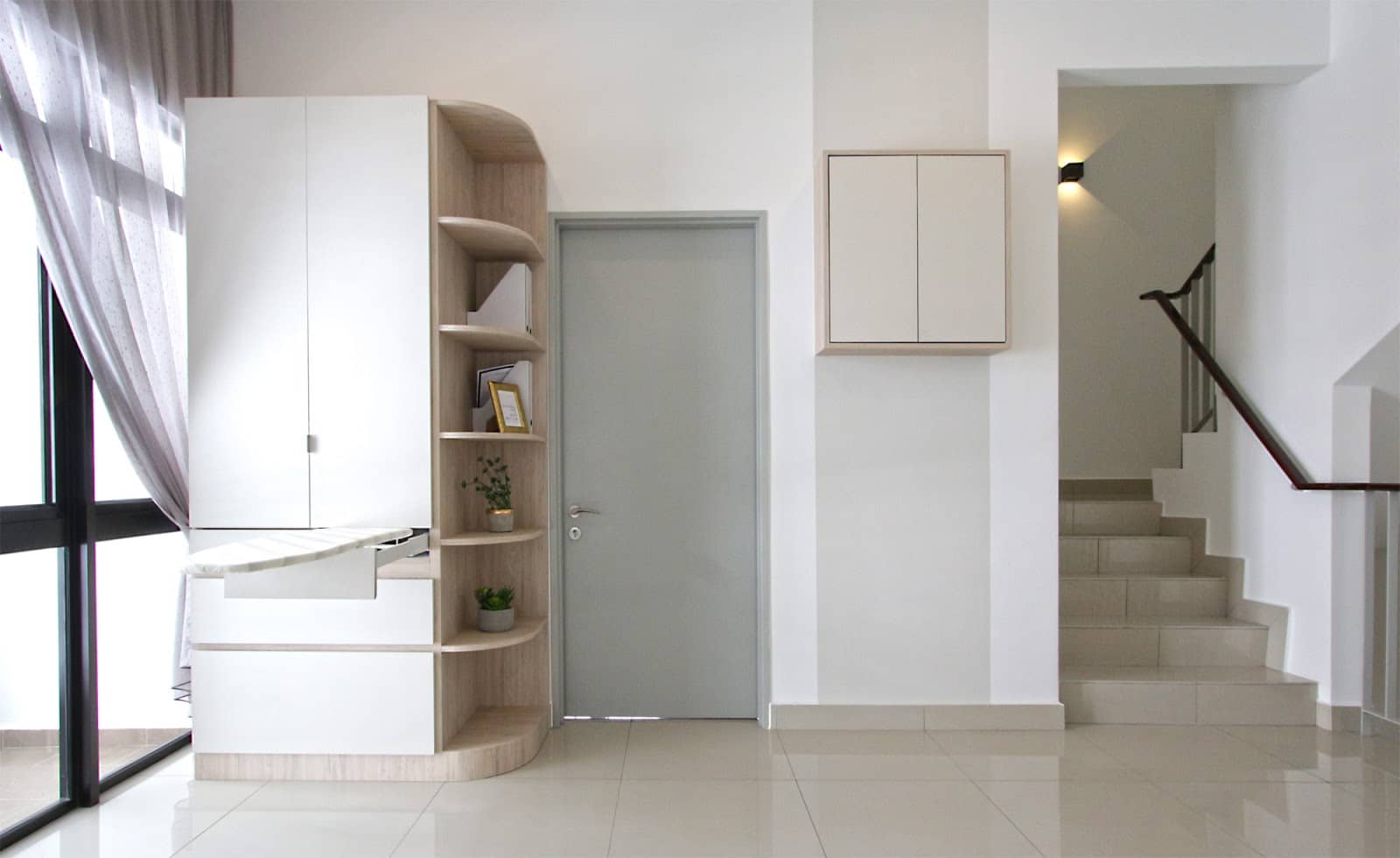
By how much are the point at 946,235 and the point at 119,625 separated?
364 cm

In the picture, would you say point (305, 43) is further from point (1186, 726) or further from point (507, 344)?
point (1186, 726)

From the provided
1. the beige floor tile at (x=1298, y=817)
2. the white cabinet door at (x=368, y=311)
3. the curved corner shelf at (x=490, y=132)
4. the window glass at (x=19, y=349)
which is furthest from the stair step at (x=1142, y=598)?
the window glass at (x=19, y=349)

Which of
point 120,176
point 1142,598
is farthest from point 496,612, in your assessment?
point 1142,598

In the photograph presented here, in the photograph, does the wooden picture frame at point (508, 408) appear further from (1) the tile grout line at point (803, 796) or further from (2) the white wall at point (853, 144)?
(1) the tile grout line at point (803, 796)

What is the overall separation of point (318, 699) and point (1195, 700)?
380cm

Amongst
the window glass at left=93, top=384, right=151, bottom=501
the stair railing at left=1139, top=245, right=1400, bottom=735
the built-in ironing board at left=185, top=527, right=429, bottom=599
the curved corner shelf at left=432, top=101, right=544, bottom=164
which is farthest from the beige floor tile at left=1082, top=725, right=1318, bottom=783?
the window glass at left=93, top=384, right=151, bottom=501

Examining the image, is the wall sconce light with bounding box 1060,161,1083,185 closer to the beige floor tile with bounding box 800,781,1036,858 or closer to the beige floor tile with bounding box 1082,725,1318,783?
the beige floor tile with bounding box 1082,725,1318,783

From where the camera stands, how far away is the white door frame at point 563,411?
3.70 metres

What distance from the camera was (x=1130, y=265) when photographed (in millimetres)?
5680

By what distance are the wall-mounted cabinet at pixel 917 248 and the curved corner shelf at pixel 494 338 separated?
4.20 feet

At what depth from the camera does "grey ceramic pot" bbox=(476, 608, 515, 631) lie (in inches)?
132

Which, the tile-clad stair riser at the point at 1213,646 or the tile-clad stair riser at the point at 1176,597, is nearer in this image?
the tile-clad stair riser at the point at 1213,646

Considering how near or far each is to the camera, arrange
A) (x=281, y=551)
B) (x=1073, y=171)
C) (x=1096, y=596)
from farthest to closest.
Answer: (x=1073, y=171) → (x=1096, y=596) → (x=281, y=551)

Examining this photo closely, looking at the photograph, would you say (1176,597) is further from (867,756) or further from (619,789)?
(619,789)
